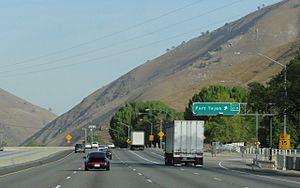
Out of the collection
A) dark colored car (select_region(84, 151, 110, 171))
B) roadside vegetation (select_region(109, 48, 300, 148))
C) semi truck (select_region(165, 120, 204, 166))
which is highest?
roadside vegetation (select_region(109, 48, 300, 148))

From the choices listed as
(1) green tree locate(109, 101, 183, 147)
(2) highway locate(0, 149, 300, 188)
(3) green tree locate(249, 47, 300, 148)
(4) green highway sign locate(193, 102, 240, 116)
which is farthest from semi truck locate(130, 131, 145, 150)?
(2) highway locate(0, 149, 300, 188)

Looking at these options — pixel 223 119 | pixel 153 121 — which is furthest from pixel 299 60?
pixel 153 121

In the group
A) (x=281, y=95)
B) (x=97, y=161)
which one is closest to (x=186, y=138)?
(x=281, y=95)

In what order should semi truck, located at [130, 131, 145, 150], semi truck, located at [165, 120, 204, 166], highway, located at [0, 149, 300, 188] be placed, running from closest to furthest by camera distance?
1. highway, located at [0, 149, 300, 188]
2. semi truck, located at [165, 120, 204, 166]
3. semi truck, located at [130, 131, 145, 150]

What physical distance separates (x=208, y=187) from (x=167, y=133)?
31.9 m

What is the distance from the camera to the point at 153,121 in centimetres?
16812

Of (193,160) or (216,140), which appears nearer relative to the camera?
(193,160)

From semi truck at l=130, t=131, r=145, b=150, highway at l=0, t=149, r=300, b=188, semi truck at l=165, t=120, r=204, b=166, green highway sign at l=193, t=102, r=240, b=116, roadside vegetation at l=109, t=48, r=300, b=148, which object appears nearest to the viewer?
highway at l=0, t=149, r=300, b=188

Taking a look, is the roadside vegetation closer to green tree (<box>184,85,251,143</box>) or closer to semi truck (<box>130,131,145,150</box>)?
green tree (<box>184,85,251,143</box>)

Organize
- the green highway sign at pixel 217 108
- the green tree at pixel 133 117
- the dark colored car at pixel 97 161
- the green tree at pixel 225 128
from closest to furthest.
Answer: the dark colored car at pixel 97 161
the green highway sign at pixel 217 108
the green tree at pixel 225 128
the green tree at pixel 133 117

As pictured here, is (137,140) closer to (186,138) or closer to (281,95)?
(186,138)

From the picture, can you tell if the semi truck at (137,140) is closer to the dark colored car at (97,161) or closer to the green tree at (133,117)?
the green tree at (133,117)

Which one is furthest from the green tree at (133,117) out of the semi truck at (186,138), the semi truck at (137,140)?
the semi truck at (186,138)

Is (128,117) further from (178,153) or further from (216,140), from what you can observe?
(178,153)
